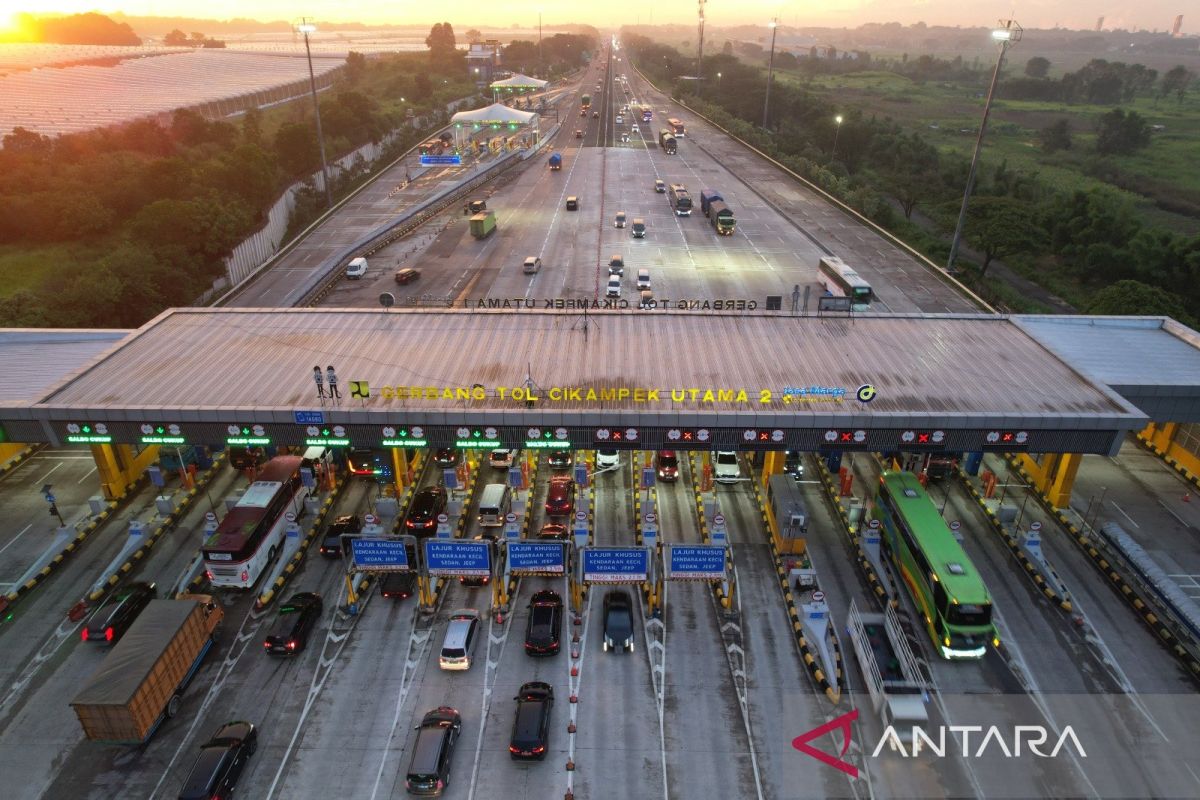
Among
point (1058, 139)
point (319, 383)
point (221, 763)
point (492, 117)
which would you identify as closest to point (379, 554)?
point (319, 383)

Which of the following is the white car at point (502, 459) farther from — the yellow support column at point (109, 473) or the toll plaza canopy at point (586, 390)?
the yellow support column at point (109, 473)

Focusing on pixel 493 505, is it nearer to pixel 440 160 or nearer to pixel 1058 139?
pixel 440 160

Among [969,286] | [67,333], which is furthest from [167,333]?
[969,286]

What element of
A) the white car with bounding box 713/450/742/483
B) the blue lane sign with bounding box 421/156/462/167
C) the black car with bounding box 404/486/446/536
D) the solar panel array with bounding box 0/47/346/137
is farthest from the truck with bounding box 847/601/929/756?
the solar panel array with bounding box 0/47/346/137

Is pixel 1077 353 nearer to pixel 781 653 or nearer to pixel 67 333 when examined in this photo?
pixel 781 653

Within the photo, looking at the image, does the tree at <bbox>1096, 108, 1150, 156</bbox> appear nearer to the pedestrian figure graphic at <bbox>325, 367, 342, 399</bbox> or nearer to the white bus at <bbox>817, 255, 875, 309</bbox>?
the white bus at <bbox>817, 255, 875, 309</bbox>

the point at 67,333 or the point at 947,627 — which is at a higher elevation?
the point at 67,333
